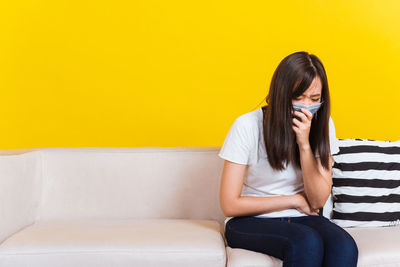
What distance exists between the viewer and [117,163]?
241 cm

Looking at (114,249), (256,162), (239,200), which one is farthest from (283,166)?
(114,249)

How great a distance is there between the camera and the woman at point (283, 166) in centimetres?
182

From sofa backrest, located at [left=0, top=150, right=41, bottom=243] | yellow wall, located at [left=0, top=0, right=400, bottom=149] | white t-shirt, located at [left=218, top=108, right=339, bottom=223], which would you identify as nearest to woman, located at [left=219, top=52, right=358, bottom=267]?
white t-shirt, located at [left=218, top=108, right=339, bottom=223]

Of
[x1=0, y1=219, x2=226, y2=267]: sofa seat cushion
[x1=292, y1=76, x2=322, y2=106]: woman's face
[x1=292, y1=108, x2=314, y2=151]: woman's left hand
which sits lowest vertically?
[x1=0, y1=219, x2=226, y2=267]: sofa seat cushion

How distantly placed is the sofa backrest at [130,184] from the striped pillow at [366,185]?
0.52 metres

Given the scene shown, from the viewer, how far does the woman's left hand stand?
1874 millimetres

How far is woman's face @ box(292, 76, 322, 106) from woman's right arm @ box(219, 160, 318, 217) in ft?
1.01

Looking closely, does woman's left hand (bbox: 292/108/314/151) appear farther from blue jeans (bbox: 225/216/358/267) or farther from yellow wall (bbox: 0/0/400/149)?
yellow wall (bbox: 0/0/400/149)

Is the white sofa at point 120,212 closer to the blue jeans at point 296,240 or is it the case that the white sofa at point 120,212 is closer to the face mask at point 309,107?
the blue jeans at point 296,240

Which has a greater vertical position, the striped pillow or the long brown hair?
the long brown hair

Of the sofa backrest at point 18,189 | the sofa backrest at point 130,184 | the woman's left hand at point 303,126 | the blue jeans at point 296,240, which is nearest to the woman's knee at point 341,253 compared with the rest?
the blue jeans at point 296,240

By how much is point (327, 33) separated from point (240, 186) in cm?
163

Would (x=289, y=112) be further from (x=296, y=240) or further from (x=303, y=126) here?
(x=296, y=240)

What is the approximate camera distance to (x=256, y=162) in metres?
1.97
